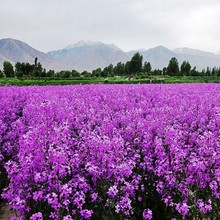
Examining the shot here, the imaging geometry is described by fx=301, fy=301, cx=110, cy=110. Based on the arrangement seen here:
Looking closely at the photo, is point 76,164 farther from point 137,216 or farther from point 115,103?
point 115,103

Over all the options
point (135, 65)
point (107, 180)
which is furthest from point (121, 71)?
point (107, 180)

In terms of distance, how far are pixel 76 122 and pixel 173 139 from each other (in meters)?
2.22

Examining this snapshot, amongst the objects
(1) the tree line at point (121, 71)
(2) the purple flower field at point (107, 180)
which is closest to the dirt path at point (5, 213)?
(2) the purple flower field at point (107, 180)

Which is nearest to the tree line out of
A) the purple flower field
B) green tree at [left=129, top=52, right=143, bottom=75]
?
green tree at [left=129, top=52, right=143, bottom=75]

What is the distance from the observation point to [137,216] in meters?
4.23

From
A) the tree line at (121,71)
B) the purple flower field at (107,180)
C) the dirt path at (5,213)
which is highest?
the tree line at (121,71)

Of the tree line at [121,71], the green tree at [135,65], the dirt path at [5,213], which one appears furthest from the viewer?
the green tree at [135,65]

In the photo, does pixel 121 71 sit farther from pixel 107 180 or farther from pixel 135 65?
pixel 107 180

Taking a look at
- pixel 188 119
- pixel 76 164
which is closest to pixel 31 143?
Answer: pixel 76 164

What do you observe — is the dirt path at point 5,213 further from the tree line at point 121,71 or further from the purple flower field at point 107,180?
the tree line at point 121,71

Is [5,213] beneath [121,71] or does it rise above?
beneath

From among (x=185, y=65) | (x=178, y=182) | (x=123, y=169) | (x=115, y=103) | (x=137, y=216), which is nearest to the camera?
(x=123, y=169)

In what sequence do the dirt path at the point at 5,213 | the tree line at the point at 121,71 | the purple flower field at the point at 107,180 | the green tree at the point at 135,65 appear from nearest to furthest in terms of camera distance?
the purple flower field at the point at 107,180
the dirt path at the point at 5,213
the tree line at the point at 121,71
the green tree at the point at 135,65

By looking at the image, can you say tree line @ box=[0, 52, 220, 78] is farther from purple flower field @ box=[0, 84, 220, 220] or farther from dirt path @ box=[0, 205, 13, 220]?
purple flower field @ box=[0, 84, 220, 220]
